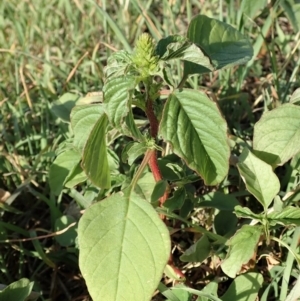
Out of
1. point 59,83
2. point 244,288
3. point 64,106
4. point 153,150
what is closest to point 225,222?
point 244,288

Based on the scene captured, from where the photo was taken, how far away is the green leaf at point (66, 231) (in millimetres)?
1451

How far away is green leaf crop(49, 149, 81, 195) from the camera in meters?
1.36

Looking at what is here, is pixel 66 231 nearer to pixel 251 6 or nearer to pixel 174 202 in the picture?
pixel 174 202

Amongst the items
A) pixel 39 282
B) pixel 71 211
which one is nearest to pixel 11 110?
pixel 71 211

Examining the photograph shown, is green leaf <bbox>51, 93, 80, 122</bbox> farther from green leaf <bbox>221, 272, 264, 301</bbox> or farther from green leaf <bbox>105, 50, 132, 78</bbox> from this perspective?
green leaf <bbox>221, 272, 264, 301</bbox>

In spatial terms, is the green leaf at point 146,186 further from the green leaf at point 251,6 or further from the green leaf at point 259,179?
the green leaf at point 251,6

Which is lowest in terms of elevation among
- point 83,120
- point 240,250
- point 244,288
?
point 244,288

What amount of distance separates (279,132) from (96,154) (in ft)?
1.27

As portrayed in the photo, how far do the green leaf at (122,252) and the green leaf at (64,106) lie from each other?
0.63 metres

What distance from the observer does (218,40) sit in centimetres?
127

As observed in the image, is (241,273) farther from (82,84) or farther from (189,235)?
(82,84)

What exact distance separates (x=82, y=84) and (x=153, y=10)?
19.0 inches

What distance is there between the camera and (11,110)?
1.86 meters

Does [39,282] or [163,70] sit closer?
[163,70]
